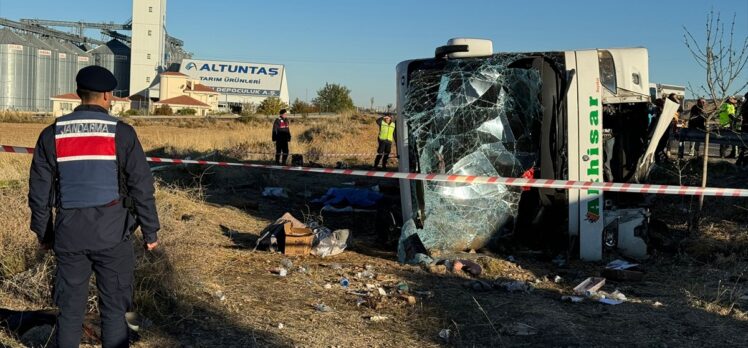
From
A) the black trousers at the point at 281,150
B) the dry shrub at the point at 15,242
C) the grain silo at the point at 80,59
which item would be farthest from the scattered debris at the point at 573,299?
the grain silo at the point at 80,59

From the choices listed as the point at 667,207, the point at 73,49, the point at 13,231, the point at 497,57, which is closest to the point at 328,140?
the point at 667,207

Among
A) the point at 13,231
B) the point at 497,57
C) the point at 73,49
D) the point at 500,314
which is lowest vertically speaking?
the point at 500,314

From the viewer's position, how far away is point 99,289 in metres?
4.04

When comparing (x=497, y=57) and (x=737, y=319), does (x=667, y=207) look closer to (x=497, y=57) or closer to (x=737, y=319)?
(x=497, y=57)

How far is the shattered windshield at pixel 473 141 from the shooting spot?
7.66m

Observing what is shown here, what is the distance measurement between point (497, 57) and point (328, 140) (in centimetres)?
1986

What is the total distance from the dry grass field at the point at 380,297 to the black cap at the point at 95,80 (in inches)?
69.1

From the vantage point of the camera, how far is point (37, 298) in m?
5.43

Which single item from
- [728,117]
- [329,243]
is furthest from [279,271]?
[728,117]

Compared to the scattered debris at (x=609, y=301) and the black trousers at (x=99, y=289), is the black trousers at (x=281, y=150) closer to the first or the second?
the scattered debris at (x=609, y=301)

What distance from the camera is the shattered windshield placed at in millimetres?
7656

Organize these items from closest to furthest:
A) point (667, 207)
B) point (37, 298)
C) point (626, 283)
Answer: point (37, 298)
point (626, 283)
point (667, 207)

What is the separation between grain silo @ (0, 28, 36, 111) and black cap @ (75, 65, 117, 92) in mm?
89407

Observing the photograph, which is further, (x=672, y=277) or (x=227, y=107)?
(x=227, y=107)
